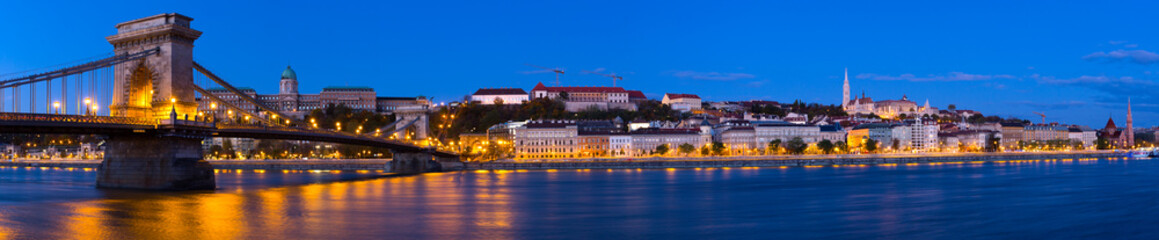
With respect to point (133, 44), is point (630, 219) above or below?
below

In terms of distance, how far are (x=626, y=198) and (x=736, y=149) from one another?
54.4 metres

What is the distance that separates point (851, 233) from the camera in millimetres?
18109

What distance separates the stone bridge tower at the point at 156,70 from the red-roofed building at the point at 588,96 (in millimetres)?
76452

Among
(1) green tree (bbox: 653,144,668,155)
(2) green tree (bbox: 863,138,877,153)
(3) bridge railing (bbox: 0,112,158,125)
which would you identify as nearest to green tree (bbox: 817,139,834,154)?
(2) green tree (bbox: 863,138,877,153)

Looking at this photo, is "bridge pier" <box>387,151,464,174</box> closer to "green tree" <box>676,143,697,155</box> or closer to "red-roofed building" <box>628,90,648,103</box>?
"green tree" <box>676,143,697,155</box>

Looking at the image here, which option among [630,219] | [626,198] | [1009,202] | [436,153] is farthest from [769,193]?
[436,153]

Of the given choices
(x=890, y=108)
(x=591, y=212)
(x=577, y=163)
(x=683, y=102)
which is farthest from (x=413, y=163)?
(x=890, y=108)

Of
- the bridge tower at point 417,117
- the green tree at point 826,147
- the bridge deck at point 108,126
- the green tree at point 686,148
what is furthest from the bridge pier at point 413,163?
the green tree at point 826,147

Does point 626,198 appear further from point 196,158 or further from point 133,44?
point 133,44

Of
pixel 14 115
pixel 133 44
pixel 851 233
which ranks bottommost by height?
pixel 851 233

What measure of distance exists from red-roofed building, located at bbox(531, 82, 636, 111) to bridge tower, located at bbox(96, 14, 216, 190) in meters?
76.5

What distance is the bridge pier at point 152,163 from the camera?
27.1m

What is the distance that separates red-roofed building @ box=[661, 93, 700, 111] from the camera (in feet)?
375

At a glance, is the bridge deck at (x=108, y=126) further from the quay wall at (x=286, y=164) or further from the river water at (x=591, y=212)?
→ the quay wall at (x=286, y=164)
